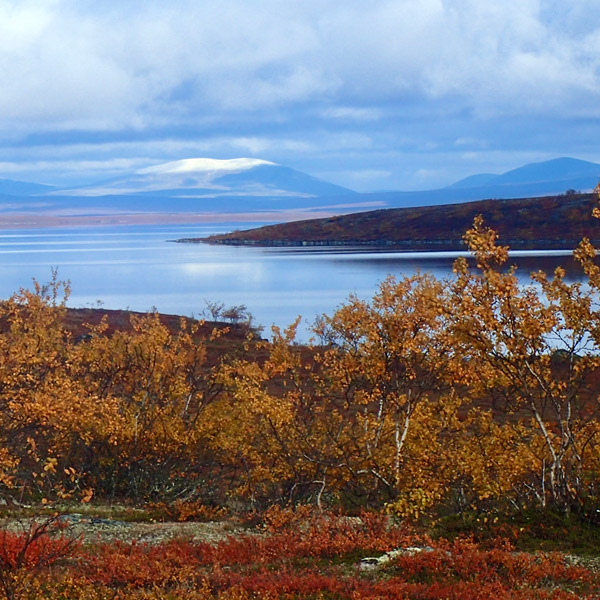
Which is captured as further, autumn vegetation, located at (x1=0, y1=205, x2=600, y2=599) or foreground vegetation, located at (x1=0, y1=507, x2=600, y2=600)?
autumn vegetation, located at (x1=0, y1=205, x2=600, y2=599)

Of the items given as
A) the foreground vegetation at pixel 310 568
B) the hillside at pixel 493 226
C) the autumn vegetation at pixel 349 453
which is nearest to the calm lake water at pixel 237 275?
the hillside at pixel 493 226

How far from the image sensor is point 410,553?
12227mm

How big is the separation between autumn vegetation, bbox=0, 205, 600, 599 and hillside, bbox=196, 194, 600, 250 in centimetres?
12929

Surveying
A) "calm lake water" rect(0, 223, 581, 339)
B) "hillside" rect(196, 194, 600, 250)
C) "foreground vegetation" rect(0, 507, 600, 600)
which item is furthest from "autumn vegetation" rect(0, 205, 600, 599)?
"hillside" rect(196, 194, 600, 250)

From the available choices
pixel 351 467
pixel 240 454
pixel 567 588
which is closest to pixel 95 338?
pixel 240 454

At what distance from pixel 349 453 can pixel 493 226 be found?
157286 millimetres

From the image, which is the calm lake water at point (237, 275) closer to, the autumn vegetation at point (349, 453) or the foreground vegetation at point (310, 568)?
the autumn vegetation at point (349, 453)

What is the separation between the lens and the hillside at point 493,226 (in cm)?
15338

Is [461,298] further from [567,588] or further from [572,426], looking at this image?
[567,588]

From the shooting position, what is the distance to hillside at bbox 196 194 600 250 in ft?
503

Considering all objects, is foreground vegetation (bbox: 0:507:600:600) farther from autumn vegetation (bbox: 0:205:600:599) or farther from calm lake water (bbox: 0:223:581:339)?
calm lake water (bbox: 0:223:581:339)

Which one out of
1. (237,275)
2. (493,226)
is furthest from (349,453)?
(493,226)

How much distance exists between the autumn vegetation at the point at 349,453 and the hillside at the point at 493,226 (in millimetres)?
129285

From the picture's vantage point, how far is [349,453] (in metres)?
17.4
